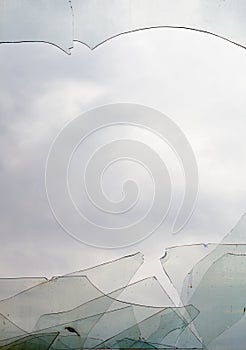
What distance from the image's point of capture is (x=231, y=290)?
440cm

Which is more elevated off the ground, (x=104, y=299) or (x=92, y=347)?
(x=104, y=299)

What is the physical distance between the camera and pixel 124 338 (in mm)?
4547

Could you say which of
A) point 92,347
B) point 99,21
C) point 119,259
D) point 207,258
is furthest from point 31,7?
point 92,347

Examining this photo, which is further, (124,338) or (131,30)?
(124,338)

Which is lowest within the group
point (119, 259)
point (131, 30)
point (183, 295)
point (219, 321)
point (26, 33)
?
point (219, 321)

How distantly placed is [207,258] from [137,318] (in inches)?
28.6

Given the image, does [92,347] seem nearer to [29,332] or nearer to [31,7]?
[29,332]

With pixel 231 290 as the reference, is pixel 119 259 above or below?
above

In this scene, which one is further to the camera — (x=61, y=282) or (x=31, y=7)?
(x=61, y=282)

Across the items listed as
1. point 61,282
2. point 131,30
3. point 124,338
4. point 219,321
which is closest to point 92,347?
point 124,338

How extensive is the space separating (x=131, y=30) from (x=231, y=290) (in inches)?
81.3

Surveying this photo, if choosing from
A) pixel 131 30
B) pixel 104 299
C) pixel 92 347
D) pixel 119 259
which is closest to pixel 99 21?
pixel 131 30

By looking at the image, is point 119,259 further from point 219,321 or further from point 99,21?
point 99,21

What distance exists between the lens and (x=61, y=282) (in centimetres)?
455
